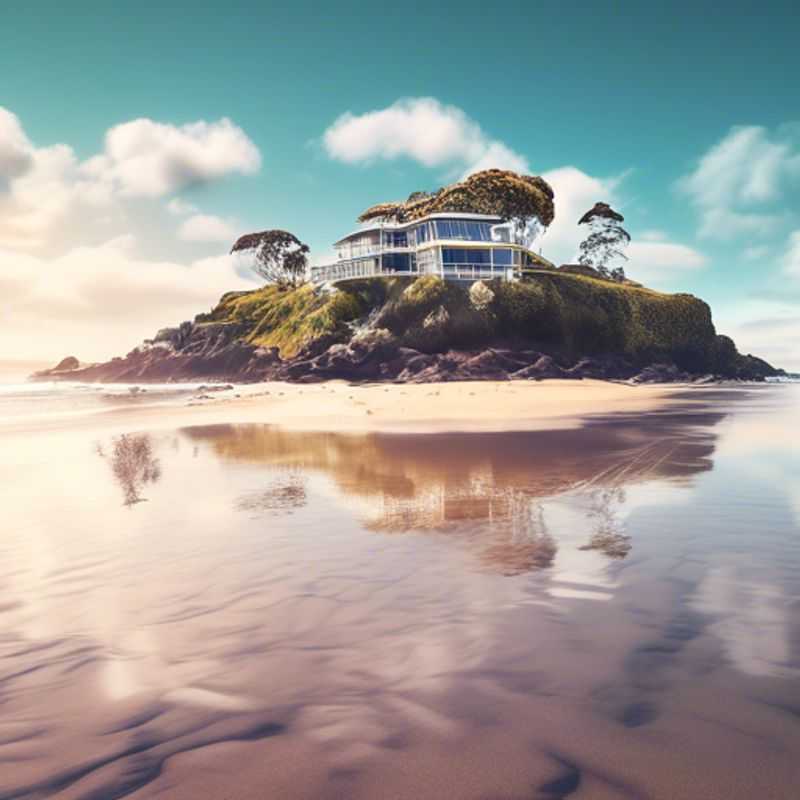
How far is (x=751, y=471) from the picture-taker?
9555 mm

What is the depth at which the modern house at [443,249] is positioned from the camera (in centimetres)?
7269

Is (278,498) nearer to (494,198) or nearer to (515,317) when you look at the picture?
(515,317)

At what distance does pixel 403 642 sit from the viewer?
3.73 metres

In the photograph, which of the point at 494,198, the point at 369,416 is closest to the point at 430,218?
the point at 494,198

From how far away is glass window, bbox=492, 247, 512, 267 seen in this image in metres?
73.6

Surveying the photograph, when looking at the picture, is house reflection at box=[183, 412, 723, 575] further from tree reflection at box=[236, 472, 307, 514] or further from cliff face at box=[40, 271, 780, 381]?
cliff face at box=[40, 271, 780, 381]

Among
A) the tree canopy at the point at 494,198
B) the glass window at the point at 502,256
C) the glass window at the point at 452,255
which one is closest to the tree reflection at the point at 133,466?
the glass window at the point at 452,255

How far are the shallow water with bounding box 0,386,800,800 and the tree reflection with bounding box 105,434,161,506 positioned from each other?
24 centimetres

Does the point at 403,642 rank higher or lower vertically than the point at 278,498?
lower

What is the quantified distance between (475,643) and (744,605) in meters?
2.09

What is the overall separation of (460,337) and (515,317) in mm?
7559

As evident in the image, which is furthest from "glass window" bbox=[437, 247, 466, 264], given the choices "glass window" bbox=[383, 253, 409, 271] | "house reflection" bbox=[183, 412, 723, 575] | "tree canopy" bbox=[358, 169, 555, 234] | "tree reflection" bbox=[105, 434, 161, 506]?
"tree reflection" bbox=[105, 434, 161, 506]

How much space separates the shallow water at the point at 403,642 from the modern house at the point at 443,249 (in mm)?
66826

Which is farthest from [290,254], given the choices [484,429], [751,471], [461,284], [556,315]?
[751,471]
